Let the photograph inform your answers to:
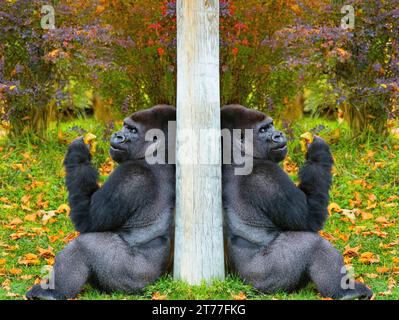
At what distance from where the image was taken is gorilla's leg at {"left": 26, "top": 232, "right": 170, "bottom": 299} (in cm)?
446

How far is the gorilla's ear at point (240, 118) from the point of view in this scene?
4.77 m

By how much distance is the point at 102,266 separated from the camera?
450 cm

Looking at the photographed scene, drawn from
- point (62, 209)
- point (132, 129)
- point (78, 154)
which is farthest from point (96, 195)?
point (62, 209)

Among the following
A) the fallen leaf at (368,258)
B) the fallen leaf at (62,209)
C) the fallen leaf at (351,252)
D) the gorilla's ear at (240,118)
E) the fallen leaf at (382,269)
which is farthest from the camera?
the fallen leaf at (62,209)

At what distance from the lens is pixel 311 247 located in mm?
4465

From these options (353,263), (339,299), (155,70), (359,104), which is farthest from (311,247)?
(359,104)

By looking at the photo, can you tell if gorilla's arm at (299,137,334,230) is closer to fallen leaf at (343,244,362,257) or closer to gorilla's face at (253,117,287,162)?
gorilla's face at (253,117,287,162)

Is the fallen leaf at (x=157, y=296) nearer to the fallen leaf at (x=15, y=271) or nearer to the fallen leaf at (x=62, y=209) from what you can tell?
the fallen leaf at (x=15, y=271)

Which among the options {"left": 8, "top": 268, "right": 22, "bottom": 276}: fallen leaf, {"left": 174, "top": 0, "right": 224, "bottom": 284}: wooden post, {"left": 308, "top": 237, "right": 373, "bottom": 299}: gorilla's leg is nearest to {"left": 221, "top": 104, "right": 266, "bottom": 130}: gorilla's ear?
{"left": 174, "top": 0, "right": 224, "bottom": 284}: wooden post

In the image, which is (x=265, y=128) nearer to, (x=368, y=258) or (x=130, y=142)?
(x=130, y=142)

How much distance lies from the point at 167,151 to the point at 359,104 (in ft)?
14.6

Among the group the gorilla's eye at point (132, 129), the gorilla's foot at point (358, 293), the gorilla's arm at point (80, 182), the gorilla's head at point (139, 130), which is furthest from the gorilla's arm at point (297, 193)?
the gorilla's arm at point (80, 182)

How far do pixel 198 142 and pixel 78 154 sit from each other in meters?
0.89

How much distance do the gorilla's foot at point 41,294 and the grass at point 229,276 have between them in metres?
0.22
